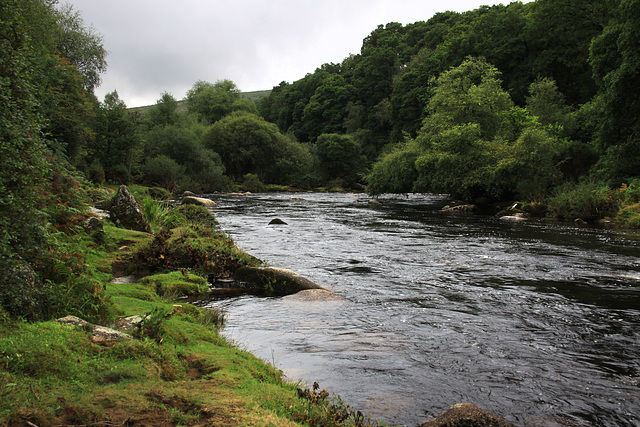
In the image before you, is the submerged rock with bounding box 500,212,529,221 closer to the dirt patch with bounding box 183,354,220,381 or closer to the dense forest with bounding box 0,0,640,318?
the dense forest with bounding box 0,0,640,318

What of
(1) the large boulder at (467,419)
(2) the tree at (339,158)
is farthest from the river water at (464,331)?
(2) the tree at (339,158)

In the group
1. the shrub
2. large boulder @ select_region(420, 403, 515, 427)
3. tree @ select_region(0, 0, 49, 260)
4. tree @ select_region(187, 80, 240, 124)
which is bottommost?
large boulder @ select_region(420, 403, 515, 427)

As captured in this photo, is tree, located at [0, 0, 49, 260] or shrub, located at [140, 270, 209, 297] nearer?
tree, located at [0, 0, 49, 260]

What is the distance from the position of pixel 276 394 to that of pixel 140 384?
123cm

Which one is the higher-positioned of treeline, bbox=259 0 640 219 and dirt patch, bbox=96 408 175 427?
treeline, bbox=259 0 640 219

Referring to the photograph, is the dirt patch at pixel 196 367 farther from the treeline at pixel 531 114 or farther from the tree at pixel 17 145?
the treeline at pixel 531 114

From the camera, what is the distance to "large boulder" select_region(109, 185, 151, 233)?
1321cm

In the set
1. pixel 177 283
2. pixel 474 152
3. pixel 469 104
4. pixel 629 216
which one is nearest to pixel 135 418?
pixel 177 283

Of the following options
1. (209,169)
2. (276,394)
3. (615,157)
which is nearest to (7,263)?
(276,394)

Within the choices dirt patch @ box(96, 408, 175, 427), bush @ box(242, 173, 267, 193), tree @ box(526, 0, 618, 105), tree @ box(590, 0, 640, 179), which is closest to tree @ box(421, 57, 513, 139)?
tree @ box(590, 0, 640, 179)

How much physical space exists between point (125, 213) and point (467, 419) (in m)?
11.9

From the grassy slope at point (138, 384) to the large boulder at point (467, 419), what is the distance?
0.96 metres

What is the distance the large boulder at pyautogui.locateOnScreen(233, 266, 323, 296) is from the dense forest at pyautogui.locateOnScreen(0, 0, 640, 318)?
3.87 meters

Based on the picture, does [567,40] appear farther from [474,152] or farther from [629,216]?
[629,216]
